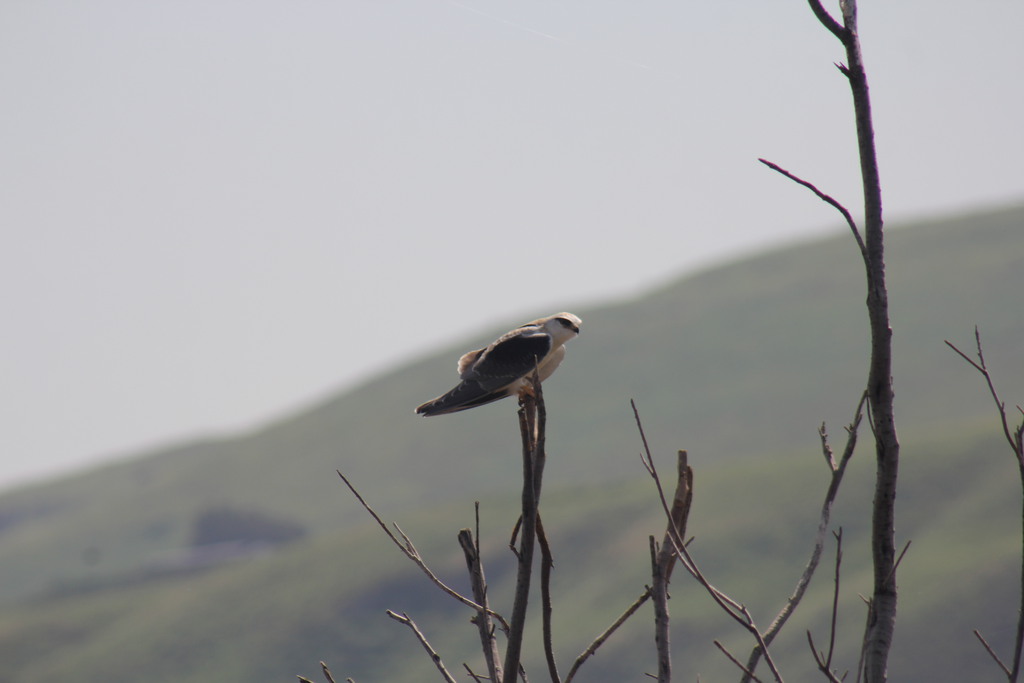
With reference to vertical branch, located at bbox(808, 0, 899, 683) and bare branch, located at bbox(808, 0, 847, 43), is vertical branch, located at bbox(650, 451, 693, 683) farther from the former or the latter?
bare branch, located at bbox(808, 0, 847, 43)

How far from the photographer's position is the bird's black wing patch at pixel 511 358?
13.5m

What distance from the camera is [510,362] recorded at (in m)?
13.7

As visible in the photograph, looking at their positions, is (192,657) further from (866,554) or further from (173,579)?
(866,554)

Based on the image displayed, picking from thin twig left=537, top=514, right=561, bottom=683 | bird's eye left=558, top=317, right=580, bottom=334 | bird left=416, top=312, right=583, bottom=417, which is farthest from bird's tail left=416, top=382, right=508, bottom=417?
thin twig left=537, top=514, right=561, bottom=683

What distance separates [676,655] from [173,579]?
80170 millimetres

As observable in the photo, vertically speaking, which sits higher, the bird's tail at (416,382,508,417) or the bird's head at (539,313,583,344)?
the bird's head at (539,313,583,344)

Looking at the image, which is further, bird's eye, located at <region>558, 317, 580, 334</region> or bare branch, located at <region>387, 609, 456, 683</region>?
bird's eye, located at <region>558, 317, 580, 334</region>

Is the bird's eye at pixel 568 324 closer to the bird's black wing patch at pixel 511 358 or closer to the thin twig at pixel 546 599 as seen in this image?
the bird's black wing patch at pixel 511 358

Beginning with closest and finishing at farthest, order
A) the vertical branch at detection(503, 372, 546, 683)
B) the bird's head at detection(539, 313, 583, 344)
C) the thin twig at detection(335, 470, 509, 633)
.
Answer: the vertical branch at detection(503, 372, 546, 683), the thin twig at detection(335, 470, 509, 633), the bird's head at detection(539, 313, 583, 344)

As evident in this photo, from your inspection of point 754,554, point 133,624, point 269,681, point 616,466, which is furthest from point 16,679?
point 616,466

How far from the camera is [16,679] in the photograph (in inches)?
4692

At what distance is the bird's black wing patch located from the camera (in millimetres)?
13461

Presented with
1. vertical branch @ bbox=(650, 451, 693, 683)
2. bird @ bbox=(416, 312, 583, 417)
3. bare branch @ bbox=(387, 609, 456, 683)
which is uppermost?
vertical branch @ bbox=(650, 451, 693, 683)

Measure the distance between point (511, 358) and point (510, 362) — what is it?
0.07 meters
